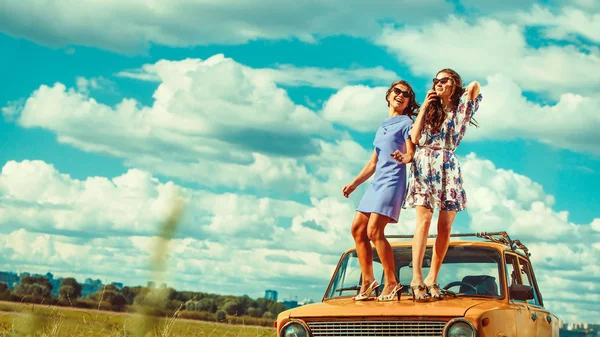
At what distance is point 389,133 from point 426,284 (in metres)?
1.29

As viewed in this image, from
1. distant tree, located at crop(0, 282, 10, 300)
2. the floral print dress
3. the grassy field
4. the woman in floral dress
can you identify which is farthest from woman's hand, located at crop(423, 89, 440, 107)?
distant tree, located at crop(0, 282, 10, 300)

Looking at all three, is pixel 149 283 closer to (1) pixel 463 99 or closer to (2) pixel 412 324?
(2) pixel 412 324

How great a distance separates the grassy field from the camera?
1.73 meters

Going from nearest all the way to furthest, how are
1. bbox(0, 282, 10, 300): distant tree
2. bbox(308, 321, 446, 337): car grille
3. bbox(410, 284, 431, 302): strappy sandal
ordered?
1. bbox(0, 282, 10, 300): distant tree
2. bbox(308, 321, 446, 337): car grille
3. bbox(410, 284, 431, 302): strappy sandal

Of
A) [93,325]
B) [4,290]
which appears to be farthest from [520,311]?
[4,290]

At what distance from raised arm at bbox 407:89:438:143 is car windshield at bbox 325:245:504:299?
1206 mm

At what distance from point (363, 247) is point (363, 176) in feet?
2.72

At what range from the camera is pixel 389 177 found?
5.49m

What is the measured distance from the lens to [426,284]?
525cm

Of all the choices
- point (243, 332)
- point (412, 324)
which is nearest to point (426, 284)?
point (412, 324)

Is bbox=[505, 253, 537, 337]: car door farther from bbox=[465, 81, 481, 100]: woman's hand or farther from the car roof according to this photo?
bbox=[465, 81, 481, 100]: woman's hand

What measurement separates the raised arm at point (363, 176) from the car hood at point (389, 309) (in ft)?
4.60

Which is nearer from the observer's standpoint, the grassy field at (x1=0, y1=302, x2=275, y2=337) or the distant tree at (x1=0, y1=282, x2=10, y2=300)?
the grassy field at (x1=0, y1=302, x2=275, y2=337)

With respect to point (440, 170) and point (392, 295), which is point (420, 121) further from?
point (392, 295)
